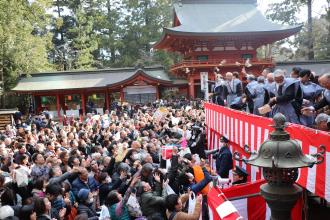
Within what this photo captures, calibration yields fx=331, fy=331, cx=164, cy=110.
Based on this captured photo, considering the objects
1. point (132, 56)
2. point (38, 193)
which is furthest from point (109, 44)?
point (38, 193)

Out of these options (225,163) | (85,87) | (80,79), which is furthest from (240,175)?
(80,79)

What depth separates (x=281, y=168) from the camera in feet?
8.28

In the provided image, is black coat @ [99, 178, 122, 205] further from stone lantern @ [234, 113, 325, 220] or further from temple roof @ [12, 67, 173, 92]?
temple roof @ [12, 67, 173, 92]

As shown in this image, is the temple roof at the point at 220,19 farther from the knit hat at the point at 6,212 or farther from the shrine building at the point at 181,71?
the knit hat at the point at 6,212

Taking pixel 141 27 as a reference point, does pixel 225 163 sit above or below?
below

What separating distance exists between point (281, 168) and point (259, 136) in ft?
11.1

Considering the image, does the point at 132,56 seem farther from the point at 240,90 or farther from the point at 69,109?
the point at 240,90

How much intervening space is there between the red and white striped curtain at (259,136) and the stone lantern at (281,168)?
1.54 feet

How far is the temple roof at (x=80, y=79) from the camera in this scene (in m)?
A: 24.9

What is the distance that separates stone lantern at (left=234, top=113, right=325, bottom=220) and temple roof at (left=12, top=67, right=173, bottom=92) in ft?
73.1

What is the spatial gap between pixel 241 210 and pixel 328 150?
1.47m

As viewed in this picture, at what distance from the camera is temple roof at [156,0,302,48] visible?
2539 cm

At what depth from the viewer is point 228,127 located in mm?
8180

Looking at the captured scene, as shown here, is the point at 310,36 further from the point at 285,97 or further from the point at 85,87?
the point at 285,97
